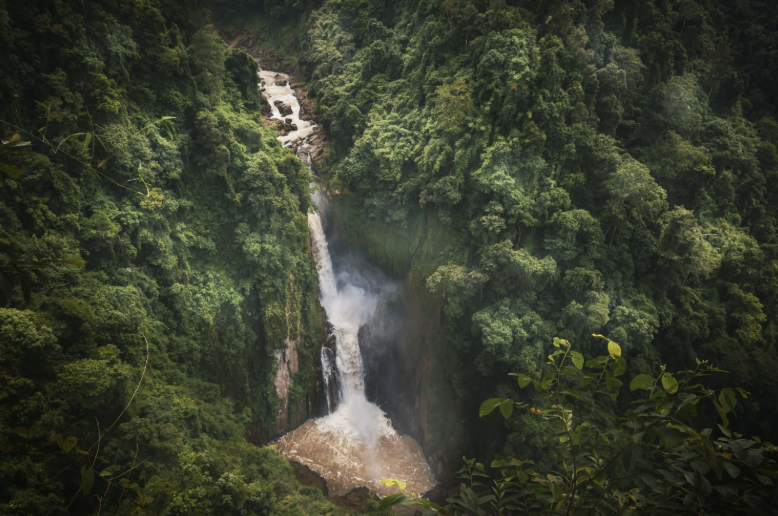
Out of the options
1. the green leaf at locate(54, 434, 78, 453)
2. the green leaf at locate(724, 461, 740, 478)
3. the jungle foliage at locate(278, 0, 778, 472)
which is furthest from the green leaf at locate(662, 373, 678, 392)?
the jungle foliage at locate(278, 0, 778, 472)

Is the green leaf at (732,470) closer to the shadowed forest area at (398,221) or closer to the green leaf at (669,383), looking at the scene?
the green leaf at (669,383)

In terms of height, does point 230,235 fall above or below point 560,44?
below

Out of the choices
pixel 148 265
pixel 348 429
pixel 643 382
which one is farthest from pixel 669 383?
pixel 348 429

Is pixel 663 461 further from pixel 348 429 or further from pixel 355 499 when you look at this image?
pixel 348 429

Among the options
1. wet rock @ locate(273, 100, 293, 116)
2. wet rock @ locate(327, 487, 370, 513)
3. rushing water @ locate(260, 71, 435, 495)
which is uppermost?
wet rock @ locate(273, 100, 293, 116)

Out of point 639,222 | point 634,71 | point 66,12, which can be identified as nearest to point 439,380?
point 639,222

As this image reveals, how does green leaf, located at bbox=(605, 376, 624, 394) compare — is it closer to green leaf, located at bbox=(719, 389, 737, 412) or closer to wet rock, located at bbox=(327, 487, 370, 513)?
green leaf, located at bbox=(719, 389, 737, 412)

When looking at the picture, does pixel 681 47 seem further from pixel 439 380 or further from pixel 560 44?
pixel 439 380
